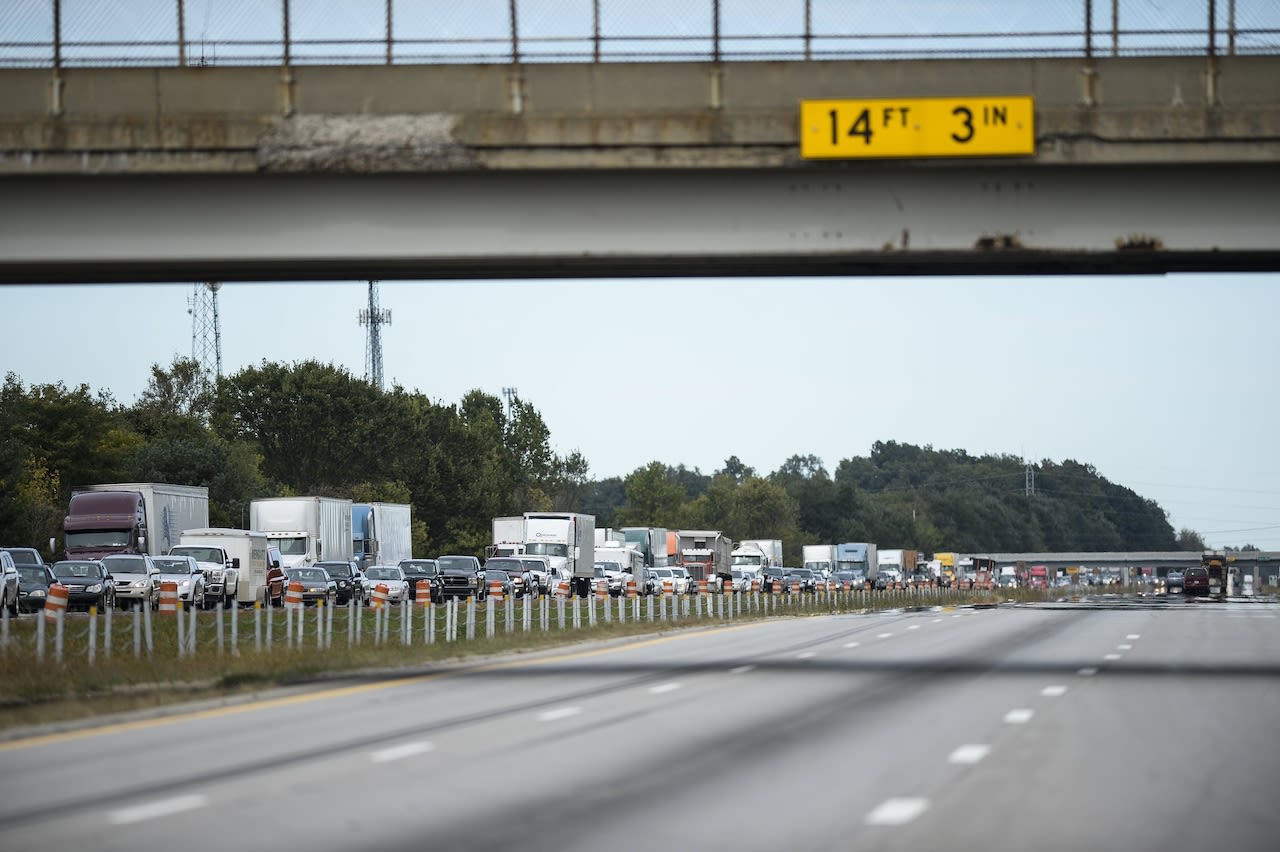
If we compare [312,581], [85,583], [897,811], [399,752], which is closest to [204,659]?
[399,752]

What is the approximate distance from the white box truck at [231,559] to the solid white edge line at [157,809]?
40.0 m

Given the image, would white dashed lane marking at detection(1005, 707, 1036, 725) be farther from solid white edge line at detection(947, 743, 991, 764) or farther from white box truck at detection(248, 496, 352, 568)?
white box truck at detection(248, 496, 352, 568)

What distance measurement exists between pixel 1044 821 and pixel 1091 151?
11864 millimetres

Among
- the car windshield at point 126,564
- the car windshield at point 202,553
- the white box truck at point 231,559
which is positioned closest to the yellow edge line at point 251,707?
the car windshield at point 126,564

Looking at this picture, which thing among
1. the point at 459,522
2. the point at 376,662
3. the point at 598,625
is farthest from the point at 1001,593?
the point at 376,662

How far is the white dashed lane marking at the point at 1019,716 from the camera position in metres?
16.3

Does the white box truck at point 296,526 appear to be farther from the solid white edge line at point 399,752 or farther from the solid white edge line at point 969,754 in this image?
the solid white edge line at point 969,754

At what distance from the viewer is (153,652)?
2686 cm

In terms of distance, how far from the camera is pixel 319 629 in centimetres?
3012

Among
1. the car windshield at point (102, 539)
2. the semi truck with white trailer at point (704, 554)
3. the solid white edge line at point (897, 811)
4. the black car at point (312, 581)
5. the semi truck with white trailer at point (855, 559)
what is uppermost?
the car windshield at point (102, 539)

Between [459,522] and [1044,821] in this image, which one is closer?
[1044,821]

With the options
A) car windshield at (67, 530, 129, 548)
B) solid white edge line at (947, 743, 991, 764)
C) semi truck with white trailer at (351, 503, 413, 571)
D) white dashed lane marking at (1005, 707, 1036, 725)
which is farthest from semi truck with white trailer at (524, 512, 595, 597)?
solid white edge line at (947, 743, 991, 764)

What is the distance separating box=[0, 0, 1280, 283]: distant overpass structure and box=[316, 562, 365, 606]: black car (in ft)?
108

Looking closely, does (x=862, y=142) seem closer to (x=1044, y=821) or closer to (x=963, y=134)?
(x=963, y=134)
